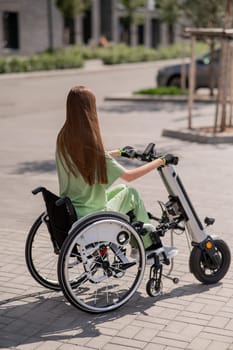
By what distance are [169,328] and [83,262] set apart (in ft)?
2.33

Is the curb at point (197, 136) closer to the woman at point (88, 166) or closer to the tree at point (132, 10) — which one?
the woman at point (88, 166)

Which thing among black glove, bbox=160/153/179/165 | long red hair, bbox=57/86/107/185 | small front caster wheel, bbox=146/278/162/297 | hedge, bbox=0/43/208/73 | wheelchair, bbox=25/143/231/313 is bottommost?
hedge, bbox=0/43/208/73

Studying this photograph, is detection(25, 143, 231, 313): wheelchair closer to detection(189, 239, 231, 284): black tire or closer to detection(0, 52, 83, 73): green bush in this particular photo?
detection(189, 239, 231, 284): black tire

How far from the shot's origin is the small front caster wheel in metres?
5.21

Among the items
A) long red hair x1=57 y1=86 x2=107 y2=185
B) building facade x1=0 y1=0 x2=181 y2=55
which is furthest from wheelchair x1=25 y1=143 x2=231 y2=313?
building facade x1=0 y1=0 x2=181 y2=55

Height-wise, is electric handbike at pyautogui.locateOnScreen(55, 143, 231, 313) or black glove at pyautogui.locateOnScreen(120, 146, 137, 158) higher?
black glove at pyautogui.locateOnScreen(120, 146, 137, 158)

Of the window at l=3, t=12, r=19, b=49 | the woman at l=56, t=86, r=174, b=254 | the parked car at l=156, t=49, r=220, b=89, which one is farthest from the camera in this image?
the window at l=3, t=12, r=19, b=49

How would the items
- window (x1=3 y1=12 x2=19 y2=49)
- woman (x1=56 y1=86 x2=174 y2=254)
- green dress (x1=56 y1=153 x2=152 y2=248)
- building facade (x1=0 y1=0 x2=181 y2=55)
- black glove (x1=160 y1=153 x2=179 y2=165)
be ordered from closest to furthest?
woman (x1=56 y1=86 x2=174 y2=254) → green dress (x1=56 y1=153 x2=152 y2=248) → black glove (x1=160 y1=153 x2=179 y2=165) → building facade (x1=0 y1=0 x2=181 y2=55) → window (x1=3 y1=12 x2=19 y2=49)

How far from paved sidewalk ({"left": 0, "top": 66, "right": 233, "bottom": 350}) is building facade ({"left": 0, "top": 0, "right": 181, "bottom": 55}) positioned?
86.9 feet

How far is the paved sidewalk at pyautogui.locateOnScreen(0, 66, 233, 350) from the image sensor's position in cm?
464

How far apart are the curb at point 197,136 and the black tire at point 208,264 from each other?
729cm

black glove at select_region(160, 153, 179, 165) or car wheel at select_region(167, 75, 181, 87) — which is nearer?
black glove at select_region(160, 153, 179, 165)

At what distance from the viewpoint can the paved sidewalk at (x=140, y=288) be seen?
15.2 feet

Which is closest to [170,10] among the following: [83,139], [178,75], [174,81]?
[178,75]
